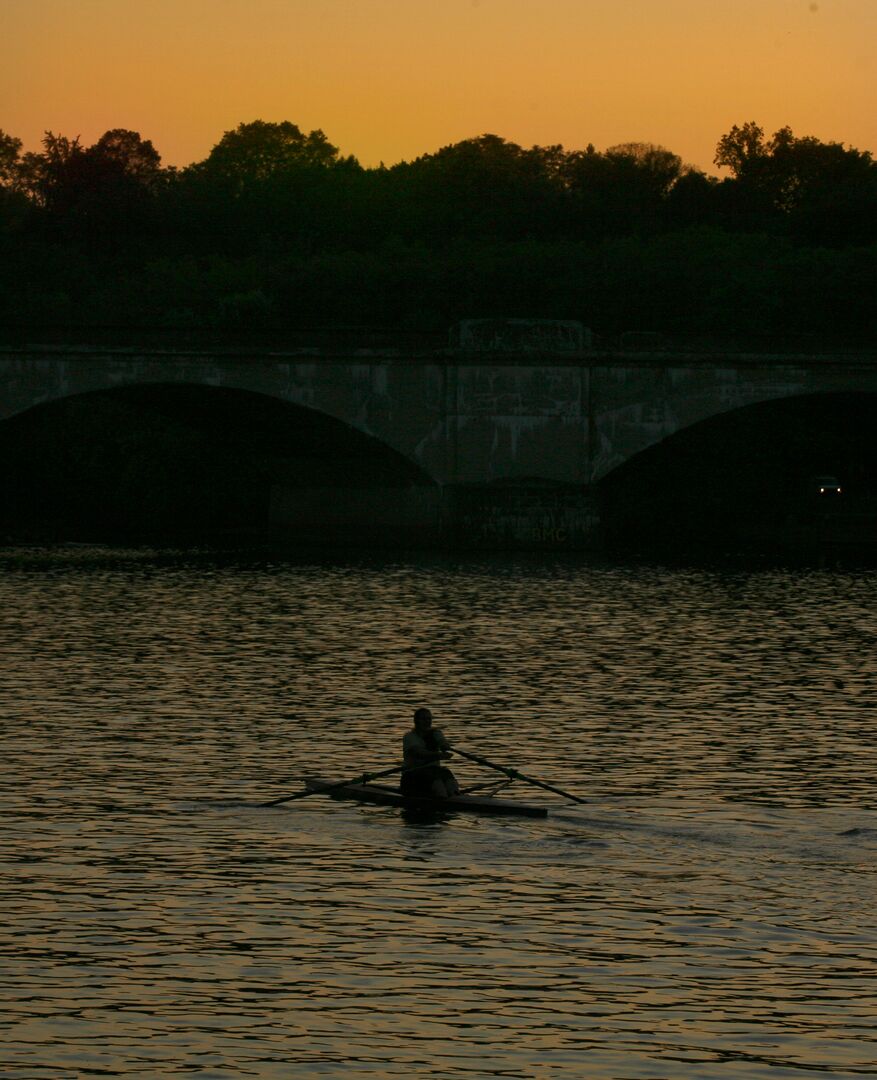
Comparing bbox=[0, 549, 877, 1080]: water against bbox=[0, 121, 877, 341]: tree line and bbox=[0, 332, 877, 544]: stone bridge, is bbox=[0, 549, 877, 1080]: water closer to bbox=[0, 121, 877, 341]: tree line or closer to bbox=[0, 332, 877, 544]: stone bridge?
bbox=[0, 332, 877, 544]: stone bridge

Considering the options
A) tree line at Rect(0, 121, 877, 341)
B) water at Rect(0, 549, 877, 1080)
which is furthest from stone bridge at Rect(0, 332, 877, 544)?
water at Rect(0, 549, 877, 1080)

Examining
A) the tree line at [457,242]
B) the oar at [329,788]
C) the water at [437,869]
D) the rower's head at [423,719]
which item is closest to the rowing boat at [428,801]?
the oar at [329,788]

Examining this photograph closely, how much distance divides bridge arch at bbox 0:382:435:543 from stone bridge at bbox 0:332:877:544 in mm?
3672

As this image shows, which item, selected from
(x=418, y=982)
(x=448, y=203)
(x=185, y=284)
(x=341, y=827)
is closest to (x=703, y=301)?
(x=185, y=284)

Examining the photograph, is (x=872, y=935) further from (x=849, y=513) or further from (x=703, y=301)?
(x=703, y=301)

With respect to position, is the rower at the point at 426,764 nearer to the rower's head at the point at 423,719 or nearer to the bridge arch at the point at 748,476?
the rower's head at the point at 423,719

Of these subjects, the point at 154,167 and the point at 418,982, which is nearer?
the point at 418,982

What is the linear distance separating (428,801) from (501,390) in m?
58.6

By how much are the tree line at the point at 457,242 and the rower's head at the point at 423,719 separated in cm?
5789

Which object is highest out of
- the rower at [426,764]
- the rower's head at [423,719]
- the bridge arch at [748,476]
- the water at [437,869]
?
the bridge arch at [748,476]

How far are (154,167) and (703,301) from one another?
84967mm

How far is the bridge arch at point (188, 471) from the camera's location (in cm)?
9431

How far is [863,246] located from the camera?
129875 millimetres

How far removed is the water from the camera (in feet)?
63.6
